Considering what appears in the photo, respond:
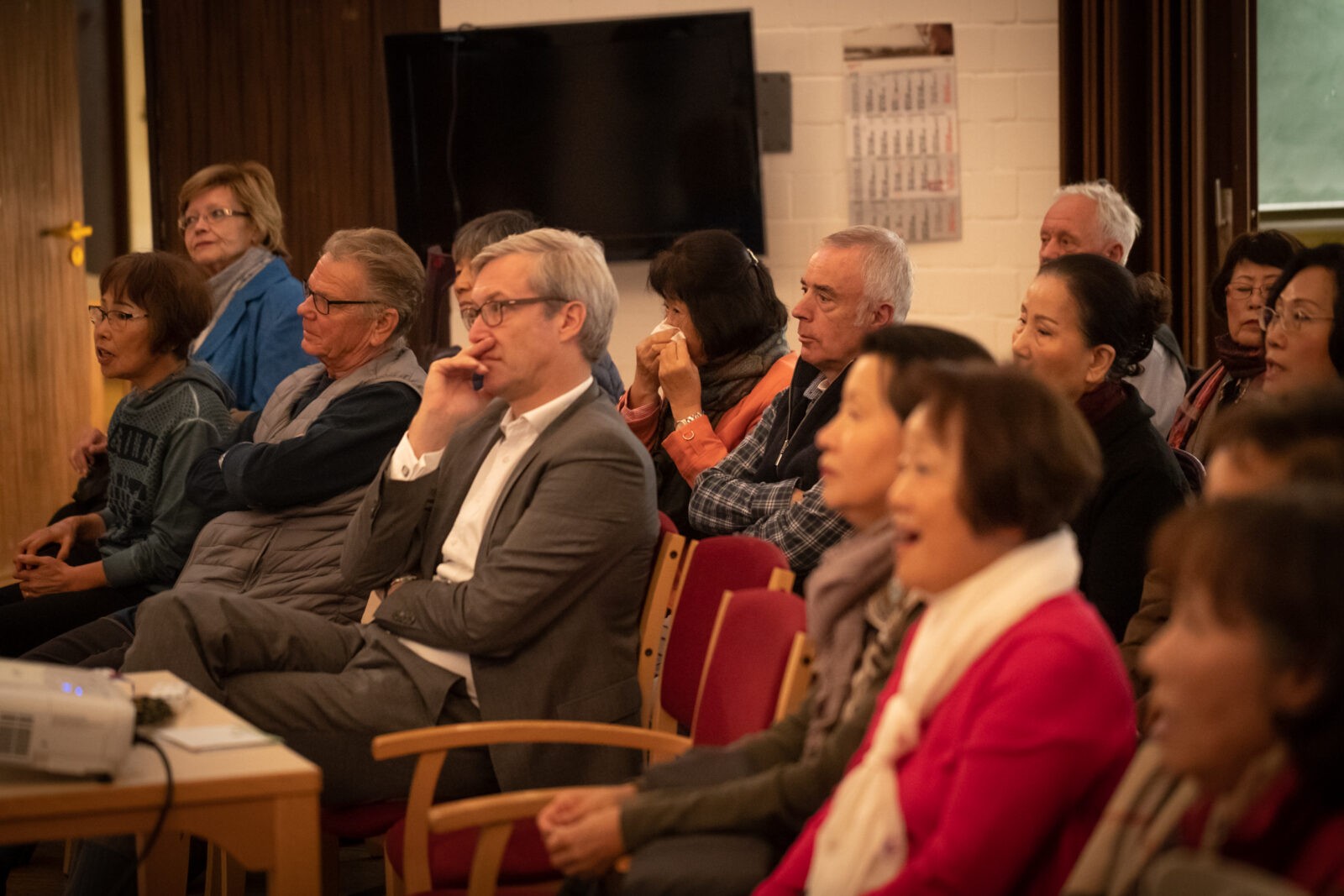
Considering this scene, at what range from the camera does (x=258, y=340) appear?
4133 mm

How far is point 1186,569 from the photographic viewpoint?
1148 millimetres

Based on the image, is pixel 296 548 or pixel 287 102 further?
pixel 287 102

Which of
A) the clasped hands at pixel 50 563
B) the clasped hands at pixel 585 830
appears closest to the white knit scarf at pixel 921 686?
the clasped hands at pixel 585 830

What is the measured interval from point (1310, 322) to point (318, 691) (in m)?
1.86

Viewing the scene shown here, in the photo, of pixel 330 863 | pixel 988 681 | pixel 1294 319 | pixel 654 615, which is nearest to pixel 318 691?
pixel 330 863

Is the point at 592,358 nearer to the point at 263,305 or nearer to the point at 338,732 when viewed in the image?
the point at 338,732

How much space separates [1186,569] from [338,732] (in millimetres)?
1579

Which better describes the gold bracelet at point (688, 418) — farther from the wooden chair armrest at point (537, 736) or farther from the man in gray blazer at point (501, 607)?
the wooden chair armrest at point (537, 736)

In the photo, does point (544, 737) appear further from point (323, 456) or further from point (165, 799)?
point (323, 456)

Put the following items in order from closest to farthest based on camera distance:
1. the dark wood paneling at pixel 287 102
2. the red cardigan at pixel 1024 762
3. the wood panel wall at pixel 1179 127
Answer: the red cardigan at pixel 1024 762 < the wood panel wall at pixel 1179 127 < the dark wood paneling at pixel 287 102

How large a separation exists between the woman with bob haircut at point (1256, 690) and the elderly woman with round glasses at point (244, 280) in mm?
3250

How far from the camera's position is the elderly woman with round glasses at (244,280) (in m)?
4.09

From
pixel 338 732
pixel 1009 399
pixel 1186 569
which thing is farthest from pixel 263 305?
pixel 1186 569

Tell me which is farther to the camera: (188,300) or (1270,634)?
(188,300)
